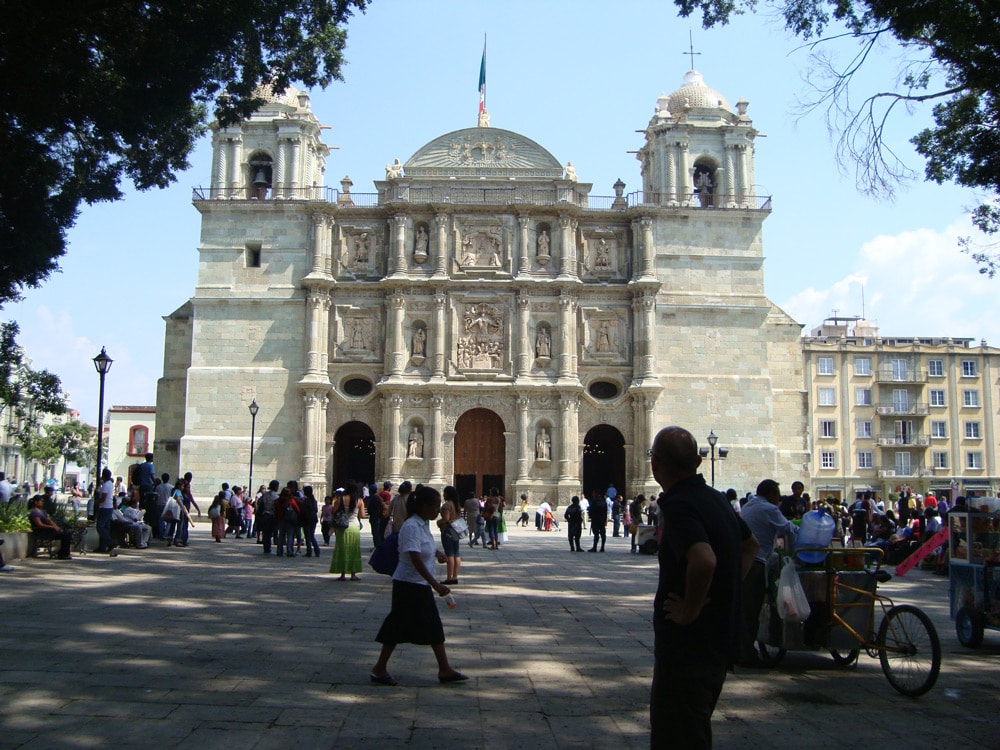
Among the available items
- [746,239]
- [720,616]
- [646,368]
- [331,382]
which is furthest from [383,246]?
[720,616]

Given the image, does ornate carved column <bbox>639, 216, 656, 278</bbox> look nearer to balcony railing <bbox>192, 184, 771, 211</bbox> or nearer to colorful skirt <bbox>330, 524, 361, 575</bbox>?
balcony railing <bbox>192, 184, 771, 211</bbox>

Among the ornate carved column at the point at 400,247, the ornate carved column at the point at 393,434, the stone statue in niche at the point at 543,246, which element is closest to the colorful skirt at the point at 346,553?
the ornate carved column at the point at 393,434

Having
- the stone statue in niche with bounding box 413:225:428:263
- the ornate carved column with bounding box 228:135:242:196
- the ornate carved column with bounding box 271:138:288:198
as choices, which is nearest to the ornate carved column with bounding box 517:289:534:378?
the stone statue in niche with bounding box 413:225:428:263

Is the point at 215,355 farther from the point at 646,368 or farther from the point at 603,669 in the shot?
the point at 603,669

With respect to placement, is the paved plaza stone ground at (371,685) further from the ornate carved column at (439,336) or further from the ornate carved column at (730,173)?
the ornate carved column at (730,173)

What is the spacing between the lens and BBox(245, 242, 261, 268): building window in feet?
129

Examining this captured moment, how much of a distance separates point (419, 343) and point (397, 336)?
1008 mm

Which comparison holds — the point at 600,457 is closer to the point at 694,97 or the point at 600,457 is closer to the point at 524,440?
the point at 524,440

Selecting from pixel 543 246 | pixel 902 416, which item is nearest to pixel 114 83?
pixel 543 246

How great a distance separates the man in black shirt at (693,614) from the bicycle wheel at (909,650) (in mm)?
3957

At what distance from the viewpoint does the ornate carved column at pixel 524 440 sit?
1484 inches

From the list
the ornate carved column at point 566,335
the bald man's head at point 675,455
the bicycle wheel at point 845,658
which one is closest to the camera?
the bald man's head at point 675,455

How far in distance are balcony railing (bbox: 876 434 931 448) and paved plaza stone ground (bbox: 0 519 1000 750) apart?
47.6 metres

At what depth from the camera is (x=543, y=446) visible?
124 feet
